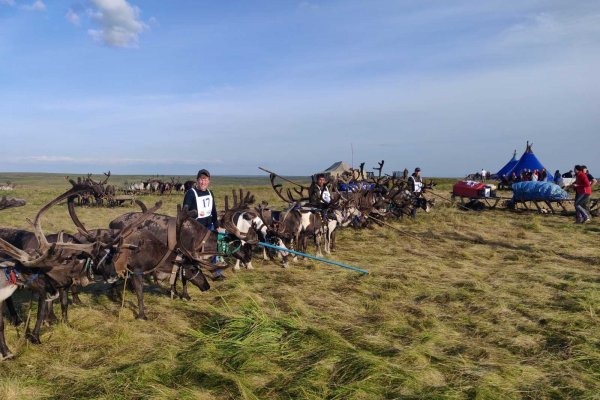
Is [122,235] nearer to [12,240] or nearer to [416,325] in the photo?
[12,240]

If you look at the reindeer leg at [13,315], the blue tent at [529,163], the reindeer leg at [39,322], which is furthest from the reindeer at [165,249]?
the blue tent at [529,163]

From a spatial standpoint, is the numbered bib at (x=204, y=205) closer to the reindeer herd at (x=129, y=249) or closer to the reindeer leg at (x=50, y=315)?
the reindeer herd at (x=129, y=249)

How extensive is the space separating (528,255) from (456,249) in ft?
6.93

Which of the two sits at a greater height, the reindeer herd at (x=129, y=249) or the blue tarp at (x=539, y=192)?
the blue tarp at (x=539, y=192)

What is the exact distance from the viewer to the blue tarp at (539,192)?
20.8 metres

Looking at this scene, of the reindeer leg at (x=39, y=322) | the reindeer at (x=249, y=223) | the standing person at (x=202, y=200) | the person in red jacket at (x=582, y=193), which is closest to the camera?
the reindeer leg at (x=39, y=322)

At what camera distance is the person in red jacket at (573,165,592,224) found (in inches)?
674

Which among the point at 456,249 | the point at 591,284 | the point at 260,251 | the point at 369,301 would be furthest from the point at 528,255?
the point at 260,251

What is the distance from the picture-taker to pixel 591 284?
912cm

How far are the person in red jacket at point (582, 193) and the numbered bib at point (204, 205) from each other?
599 inches

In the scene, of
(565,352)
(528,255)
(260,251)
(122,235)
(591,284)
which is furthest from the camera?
(260,251)

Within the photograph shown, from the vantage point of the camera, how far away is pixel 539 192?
69.8ft

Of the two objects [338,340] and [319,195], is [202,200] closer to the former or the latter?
[338,340]

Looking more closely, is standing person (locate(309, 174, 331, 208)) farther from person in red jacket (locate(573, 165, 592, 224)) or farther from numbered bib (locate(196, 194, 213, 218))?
person in red jacket (locate(573, 165, 592, 224))
